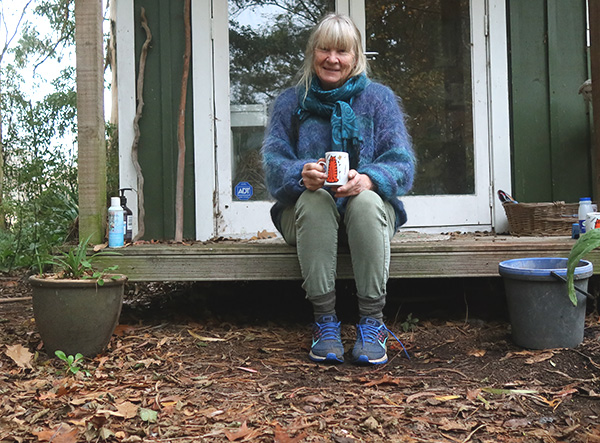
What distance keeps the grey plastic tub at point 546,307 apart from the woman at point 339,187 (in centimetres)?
49

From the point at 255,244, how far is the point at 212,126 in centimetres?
116

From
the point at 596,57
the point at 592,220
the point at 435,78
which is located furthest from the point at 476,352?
the point at 435,78

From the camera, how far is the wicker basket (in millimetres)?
2842

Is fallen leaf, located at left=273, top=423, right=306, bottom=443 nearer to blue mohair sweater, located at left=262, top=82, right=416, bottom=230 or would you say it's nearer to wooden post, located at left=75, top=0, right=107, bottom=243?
blue mohair sweater, located at left=262, top=82, right=416, bottom=230

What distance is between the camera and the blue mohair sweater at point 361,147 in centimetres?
202

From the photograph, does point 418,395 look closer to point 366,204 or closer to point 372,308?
point 372,308

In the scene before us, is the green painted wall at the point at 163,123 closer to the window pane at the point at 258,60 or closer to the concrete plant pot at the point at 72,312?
the window pane at the point at 258,60

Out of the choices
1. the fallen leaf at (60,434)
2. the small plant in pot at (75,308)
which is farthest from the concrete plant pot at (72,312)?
the fallen leaf at (60,434)

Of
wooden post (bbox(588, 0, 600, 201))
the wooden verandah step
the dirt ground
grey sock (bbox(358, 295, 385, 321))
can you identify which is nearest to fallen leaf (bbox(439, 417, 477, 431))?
the dirt ground

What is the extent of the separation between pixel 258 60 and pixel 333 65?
4.27 feet

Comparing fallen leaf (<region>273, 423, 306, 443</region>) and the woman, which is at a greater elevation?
the woman

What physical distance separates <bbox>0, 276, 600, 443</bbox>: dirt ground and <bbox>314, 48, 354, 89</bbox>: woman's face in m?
1.05

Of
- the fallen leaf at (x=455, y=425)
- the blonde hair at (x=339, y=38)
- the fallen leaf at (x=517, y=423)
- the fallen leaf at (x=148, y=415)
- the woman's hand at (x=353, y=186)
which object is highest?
the blonde hair at (x=339, y=38)

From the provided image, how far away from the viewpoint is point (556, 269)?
1.93 metres
